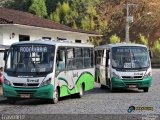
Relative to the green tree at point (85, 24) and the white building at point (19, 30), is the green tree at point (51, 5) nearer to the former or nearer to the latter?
the green tree at point (85, 24)

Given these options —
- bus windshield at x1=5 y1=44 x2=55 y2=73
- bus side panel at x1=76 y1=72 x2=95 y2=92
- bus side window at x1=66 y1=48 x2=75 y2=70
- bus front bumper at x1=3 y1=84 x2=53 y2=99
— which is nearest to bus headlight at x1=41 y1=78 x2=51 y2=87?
bus front bumper at x1=3 y1=84 x2=53 y2=99

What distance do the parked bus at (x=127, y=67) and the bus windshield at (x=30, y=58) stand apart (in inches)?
248

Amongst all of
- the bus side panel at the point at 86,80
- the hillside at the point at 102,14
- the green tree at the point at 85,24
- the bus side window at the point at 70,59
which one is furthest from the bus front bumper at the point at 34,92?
the green tree at the point at 85,24

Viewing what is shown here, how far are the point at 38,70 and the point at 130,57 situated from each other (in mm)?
7761

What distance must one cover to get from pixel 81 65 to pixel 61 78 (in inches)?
111

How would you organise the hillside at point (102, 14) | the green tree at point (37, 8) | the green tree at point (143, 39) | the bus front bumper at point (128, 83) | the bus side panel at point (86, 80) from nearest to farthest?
the bus side panel at point (86, 80) → the bus front bumper at point (128, 83) → the green tree at point (37, 8) → the hillside at point (102, 14) → the green tree at point (143, 39)

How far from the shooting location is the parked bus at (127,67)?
945 inches

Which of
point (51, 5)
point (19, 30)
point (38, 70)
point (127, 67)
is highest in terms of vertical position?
point (51, 5)

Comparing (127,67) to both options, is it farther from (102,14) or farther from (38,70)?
(102,14)

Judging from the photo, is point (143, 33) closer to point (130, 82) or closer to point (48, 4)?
point (48, 4)

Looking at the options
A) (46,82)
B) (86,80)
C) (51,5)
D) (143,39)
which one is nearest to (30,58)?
(46,82)

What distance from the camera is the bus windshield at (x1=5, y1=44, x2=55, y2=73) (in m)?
18.1

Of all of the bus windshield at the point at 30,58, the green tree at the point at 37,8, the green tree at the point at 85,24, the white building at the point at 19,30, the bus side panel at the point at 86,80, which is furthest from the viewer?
the green tree at the point at 85,24

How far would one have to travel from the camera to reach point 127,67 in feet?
79.2
